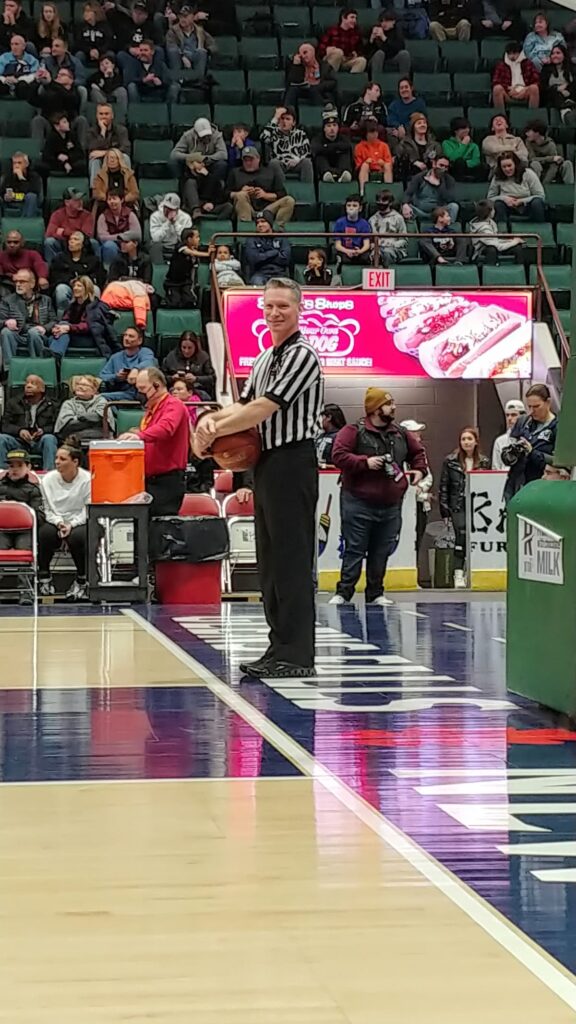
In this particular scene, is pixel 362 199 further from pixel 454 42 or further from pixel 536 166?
pixel 454 42

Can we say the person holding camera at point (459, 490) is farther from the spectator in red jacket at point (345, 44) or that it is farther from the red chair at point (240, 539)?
the spectator in red jacket at point (345, 44)

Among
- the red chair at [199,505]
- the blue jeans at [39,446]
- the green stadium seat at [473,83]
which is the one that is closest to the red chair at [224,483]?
the red chair at [199,505]

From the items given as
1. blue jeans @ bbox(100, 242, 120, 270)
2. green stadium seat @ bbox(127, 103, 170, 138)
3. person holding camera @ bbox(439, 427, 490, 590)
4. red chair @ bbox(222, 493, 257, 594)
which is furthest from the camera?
green stadium seat @ bbox(127, 103, 170, 138)

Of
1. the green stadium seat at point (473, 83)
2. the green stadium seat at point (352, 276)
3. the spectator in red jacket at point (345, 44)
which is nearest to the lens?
the green stadium seat at point (352, 276)

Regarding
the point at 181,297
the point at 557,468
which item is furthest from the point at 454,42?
the point at 557,468

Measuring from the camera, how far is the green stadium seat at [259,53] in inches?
933

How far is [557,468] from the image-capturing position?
21.6ft

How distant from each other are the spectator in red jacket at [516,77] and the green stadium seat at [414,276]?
5.18 meters

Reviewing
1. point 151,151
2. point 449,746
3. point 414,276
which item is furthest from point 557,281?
point 449,746

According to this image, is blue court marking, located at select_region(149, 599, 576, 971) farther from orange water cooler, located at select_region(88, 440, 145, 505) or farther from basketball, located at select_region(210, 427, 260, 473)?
orange water cooler, located at select_region(88, 440, 145, 505)

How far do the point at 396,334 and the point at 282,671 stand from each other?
429 inches

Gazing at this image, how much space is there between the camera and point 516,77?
23.9 meters

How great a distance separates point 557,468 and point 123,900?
3.46 m

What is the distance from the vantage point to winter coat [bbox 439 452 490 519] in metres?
15.8
